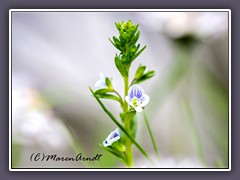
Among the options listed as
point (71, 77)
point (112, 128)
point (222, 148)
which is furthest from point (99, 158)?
point (222, 148)

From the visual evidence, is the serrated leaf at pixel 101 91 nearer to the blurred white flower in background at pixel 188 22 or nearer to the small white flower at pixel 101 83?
the small white flower at pixel 101 83

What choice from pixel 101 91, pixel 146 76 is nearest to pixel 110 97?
pixel 101 91

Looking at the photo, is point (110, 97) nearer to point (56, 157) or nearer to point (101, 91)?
point (101, 91)

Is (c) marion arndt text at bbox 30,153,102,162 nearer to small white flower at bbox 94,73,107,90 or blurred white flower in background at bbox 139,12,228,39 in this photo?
small white flower at bbox 94,73,107,90

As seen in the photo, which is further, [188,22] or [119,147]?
A: [188,22]

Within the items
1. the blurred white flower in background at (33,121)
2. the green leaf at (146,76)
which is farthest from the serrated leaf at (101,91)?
the blurred white flower in background at (33,121)

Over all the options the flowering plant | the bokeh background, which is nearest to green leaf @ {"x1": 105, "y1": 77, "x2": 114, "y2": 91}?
the flowering plant
